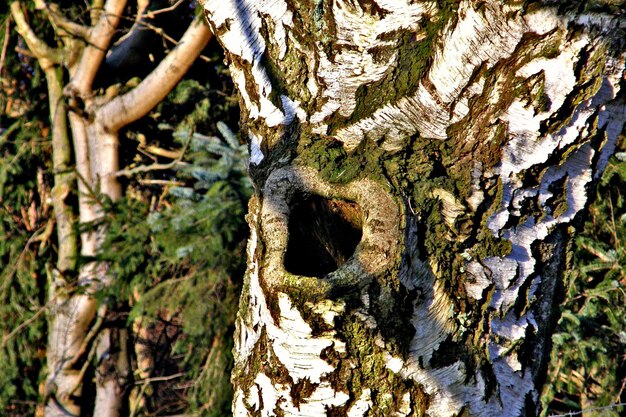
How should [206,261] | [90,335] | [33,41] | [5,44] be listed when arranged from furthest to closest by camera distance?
[5,44], [33,41], [90,335], [206,261]

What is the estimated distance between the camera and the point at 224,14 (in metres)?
1.44

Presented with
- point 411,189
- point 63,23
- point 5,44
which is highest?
point 5,44

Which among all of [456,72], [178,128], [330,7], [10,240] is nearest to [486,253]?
[456,72]

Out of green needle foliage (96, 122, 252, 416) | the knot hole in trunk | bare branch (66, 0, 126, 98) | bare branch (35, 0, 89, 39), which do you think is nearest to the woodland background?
green needle foliage (96, 122, 252, 416)

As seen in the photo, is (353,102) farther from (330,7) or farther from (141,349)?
(141,349)

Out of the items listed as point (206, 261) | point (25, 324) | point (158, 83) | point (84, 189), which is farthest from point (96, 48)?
point (25, 324)

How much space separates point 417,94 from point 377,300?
450 mm

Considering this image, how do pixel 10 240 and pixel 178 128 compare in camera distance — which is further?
pixel 10 240

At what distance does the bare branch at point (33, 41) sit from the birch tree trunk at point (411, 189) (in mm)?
3844

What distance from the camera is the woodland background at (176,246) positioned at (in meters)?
3.13

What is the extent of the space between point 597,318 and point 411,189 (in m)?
2.44

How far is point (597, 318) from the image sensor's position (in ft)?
10.7

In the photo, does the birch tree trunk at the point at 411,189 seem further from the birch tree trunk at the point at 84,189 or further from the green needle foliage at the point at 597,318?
the birch tree trunk at the point at 84,189

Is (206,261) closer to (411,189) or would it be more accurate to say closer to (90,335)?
(90,335)
